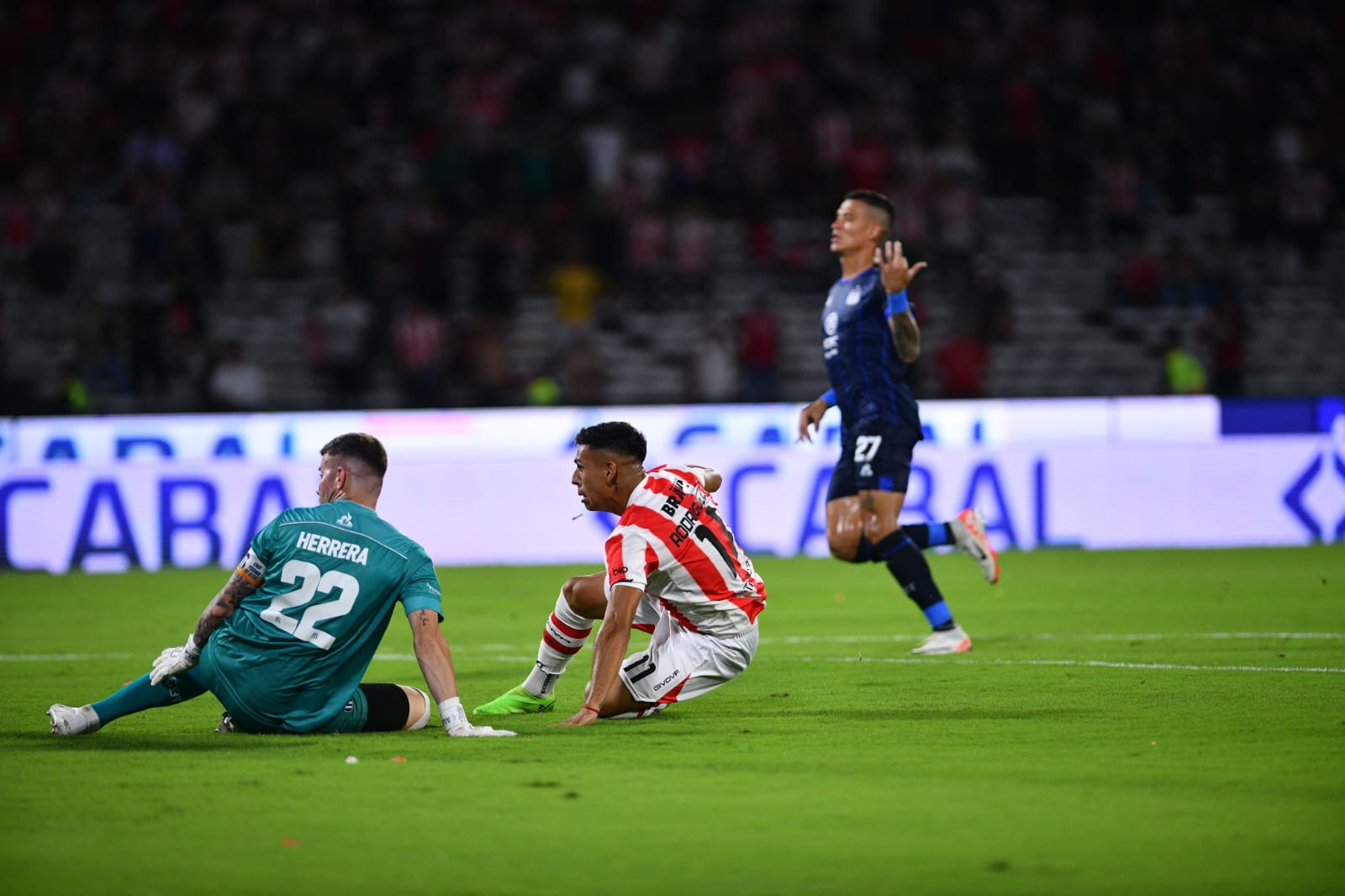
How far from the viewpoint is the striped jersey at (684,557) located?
22.5 ft

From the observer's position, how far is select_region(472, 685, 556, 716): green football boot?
7473 millimetres

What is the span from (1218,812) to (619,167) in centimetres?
1840

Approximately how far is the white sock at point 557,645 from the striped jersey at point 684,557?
38 centimetres

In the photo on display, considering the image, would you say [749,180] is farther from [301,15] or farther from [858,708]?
[858,708]

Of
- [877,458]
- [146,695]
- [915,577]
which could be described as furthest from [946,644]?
[146,695]

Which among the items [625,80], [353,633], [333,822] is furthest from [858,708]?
[625,80]

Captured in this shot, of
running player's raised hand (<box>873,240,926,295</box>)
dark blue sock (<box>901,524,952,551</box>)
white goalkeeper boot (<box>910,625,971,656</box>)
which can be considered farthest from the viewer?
dark blue sock (<box>901,524,952,551</box>)

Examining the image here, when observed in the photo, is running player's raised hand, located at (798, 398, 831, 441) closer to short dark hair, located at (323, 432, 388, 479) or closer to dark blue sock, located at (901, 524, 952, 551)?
dark blue sock, located at (901, 524, 952, 551)

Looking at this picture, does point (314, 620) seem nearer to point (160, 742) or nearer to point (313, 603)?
point (313, 603)

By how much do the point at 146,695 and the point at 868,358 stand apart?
14.6 feet

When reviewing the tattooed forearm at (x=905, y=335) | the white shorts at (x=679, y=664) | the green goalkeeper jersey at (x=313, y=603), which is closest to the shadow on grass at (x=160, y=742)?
the green goalkeeper jersey at (x=313, y=603)

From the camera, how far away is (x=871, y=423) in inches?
381

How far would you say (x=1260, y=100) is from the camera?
24766 mm

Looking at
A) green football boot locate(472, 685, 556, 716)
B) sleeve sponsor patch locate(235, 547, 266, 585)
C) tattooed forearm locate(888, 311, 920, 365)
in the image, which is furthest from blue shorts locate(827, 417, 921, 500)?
sleeve sponsor patch locate(235, 547, 266, 585)
